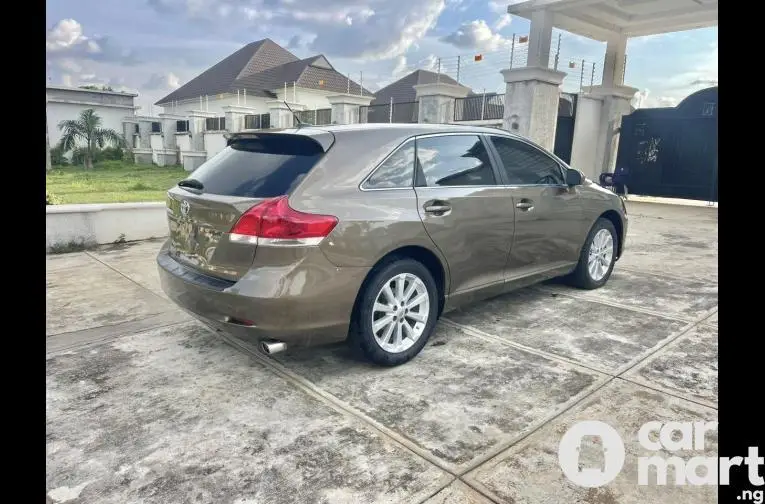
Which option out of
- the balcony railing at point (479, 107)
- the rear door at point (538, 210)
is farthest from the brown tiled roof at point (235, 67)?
the rear door at point (538, 210)

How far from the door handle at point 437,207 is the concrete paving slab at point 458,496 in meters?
1.70

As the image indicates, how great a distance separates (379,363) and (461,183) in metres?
1.36

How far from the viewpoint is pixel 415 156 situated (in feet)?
11.3

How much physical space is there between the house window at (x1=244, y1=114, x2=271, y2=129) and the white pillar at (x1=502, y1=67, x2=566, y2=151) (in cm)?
1048

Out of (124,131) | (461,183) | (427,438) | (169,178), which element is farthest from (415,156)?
(124,131)

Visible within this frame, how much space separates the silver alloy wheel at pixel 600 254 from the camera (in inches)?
197

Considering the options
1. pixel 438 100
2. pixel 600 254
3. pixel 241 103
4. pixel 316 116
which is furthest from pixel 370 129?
pixel 241 103

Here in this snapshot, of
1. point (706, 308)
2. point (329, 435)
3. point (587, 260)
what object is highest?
point (587, 260)

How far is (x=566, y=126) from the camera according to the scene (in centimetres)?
1398

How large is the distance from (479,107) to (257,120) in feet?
32.7

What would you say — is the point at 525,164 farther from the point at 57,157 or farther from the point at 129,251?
the point at 57,157

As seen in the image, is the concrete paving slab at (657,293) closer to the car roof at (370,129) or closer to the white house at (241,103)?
the car roof at (370,129)
